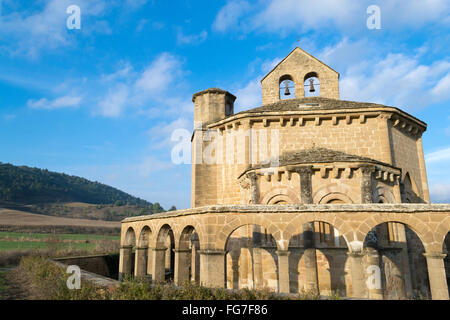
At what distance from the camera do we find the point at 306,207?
8836 mm

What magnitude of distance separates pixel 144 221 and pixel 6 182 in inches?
4153

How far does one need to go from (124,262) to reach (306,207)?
36.6 ft

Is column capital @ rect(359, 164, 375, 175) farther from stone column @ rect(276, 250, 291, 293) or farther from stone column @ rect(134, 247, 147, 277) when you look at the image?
stone column @ rect(134, 247, 147, 277)

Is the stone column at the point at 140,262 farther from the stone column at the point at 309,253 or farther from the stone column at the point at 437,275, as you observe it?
the stone column at the point at 437,275

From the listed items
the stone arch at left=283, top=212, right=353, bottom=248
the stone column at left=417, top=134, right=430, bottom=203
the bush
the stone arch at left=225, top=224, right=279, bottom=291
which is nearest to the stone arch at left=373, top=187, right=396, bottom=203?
the stone arch at left=283, top=212, right=353, bottom=248

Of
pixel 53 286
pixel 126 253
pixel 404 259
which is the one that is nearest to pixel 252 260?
pixel 404 259

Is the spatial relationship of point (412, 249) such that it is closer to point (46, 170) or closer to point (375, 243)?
point (375, 243)

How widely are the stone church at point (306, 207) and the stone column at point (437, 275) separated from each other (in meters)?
0.03

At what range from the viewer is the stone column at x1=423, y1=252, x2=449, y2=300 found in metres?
7.88

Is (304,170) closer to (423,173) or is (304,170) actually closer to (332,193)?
(332,193)

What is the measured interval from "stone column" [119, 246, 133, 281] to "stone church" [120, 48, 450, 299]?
2.2 inches

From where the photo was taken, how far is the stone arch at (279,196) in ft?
39.7

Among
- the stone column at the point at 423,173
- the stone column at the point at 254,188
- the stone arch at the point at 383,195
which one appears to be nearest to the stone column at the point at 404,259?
the stone arch at the point at 383,195
